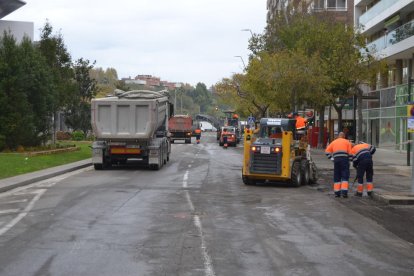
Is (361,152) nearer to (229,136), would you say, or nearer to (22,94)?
(22,94)

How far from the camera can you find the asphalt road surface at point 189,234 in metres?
8.05

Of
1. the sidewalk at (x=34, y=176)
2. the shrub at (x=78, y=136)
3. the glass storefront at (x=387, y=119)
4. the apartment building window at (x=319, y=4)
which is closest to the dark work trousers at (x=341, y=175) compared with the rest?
the sidewalk at (x=34, y=176)

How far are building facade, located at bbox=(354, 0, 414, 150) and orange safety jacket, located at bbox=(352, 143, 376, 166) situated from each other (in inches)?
797

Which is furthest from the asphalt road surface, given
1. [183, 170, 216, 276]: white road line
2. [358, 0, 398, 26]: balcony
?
[358, 0, 398, 26]: balcony

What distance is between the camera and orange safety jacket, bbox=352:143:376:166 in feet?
56.7

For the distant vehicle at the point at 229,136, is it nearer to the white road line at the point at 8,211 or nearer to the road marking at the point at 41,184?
the road marking at the point at 41,184

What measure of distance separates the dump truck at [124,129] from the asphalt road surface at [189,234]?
715 cm

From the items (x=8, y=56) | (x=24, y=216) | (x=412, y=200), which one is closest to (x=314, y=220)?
(x=412, y=200)

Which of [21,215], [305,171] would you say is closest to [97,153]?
[305,171]

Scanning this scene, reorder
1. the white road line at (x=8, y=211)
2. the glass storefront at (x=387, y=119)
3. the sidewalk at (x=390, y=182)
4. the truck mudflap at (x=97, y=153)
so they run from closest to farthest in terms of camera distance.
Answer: the white road line at (x=8, y=211), the sidewalk at (x=390, y=182), the truck mudflap at (x=97, y=153), the glass storefront at (x=387, y=119)

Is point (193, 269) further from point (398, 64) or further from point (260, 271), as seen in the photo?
point (398, 64)

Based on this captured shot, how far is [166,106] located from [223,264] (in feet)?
71.4

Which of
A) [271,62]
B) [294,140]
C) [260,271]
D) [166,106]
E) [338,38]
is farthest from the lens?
[271,62]

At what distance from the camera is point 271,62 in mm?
45438
